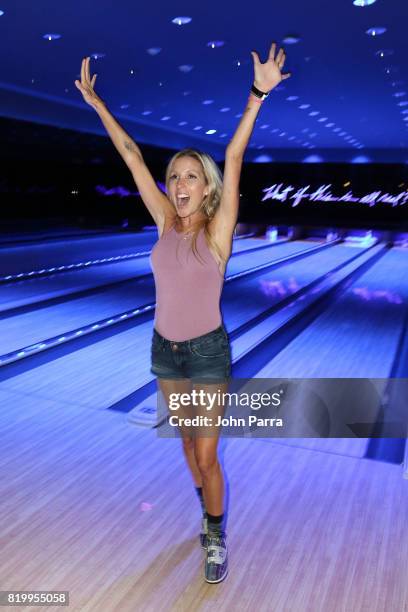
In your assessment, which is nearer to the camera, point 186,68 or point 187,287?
point 187,287

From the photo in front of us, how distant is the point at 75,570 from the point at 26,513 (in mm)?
413

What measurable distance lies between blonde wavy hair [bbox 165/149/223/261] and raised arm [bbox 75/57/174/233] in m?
0.11

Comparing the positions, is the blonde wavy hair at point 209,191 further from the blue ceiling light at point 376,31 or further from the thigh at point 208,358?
the blue ceiling light at point 376,31

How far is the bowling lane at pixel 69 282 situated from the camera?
6.30 metres

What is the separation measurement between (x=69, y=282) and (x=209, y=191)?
595cm

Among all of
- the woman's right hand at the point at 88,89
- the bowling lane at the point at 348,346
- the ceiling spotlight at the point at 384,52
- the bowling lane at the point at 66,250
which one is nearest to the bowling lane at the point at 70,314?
the bowling lane at the point at 66,250

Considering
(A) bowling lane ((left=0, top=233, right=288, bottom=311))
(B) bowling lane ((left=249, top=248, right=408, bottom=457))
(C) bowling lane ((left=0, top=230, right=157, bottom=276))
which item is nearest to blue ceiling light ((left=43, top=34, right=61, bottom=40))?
(A) bowling lane ((left=0, top=233, right=288, bottom=311))

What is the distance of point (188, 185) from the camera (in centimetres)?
171

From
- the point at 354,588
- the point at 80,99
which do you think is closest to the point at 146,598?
the point at 354,588

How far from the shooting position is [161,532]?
2.10m

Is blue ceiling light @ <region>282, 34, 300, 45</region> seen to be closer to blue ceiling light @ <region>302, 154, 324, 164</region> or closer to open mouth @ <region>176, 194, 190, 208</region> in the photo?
open mouth @ <region>176, 194, 190, 208</region>

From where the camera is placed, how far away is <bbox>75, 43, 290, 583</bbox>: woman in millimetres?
1670

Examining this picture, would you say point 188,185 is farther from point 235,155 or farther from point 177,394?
point 177,394

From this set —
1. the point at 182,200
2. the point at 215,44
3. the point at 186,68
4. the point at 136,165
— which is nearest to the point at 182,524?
the point at 182,200
